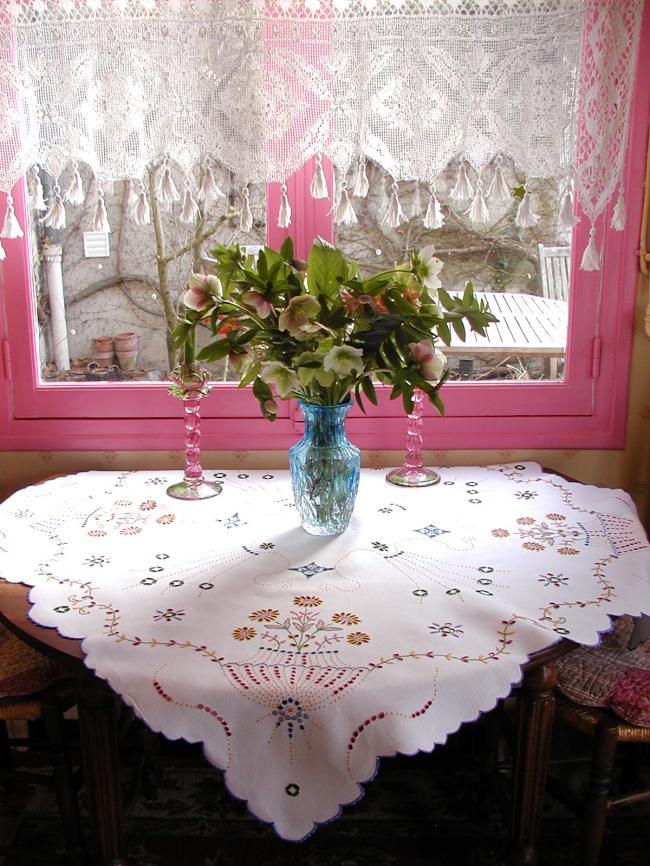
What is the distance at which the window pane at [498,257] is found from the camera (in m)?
2.07

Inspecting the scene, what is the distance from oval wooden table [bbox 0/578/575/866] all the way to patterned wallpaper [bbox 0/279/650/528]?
0.67 m

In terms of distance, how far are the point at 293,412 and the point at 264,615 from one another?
807 mm

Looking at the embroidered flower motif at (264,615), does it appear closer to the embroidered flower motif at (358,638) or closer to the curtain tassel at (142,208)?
the embroidered flower motif at (358,638)

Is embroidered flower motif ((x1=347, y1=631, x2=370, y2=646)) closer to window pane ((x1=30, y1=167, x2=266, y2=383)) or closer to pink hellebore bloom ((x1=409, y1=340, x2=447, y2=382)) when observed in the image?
pink hellebore bloom ((x1=409, y1=340, x2=447, y2=382))

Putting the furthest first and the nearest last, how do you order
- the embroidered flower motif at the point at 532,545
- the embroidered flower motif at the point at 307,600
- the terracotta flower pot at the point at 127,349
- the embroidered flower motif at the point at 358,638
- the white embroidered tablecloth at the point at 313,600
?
the terracotta flower pot at the point at 127,349
the embroidered flower motif at the point at 532,545
the embroidered flower motif at the point at 307,600
the embroidered flower motif at the point at 358,638
the white embroidered tablecloth at the point at 313,600

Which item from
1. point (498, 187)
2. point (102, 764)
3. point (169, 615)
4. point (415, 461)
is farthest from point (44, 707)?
point (498, 187)

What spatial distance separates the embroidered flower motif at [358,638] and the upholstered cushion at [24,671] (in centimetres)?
64

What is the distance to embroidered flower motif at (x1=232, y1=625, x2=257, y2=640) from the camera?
1.42 metres

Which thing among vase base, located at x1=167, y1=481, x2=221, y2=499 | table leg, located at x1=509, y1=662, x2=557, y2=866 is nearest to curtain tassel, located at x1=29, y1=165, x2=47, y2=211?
vase base, located at x1=167, y1=481, x2=221, y2=499

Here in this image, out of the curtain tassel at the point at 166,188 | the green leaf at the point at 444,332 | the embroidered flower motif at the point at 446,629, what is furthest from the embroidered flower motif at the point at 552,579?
the curtain tassel at the point at 166,188

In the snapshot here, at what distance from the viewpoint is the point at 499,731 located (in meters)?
2.09

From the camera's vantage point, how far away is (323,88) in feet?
6.24

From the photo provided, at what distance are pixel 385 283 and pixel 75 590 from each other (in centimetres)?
78

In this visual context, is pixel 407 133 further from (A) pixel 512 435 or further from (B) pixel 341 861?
(B) pixel 341 861
